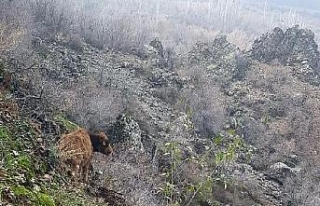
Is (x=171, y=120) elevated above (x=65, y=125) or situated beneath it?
situated beneath

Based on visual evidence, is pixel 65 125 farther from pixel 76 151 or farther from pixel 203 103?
pixel 203 103

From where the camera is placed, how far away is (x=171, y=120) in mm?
32406

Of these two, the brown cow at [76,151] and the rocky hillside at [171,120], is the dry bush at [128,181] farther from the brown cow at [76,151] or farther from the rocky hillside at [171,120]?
the brown cow at [76,151]

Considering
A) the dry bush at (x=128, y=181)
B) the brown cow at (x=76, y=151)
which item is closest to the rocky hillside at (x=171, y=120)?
the dry bush at (x=128, y=181)

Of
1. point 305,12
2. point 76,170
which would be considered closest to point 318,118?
point 76,170

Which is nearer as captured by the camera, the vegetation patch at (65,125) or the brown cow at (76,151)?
the brown cow at (76,151)

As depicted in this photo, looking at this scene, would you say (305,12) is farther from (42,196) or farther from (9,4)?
(42,196)

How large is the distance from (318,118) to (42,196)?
3641cm

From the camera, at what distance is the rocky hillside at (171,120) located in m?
8.20

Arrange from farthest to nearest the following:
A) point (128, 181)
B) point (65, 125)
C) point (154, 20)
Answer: point (154, 20) < point (128, 181) < point (65, 125)

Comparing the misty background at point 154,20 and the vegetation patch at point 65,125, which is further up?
the vegetation patch at point 65,125

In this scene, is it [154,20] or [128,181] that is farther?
[154,20]

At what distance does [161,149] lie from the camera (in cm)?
2298

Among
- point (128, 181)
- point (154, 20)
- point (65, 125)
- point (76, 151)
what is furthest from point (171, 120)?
point (154, 20)
